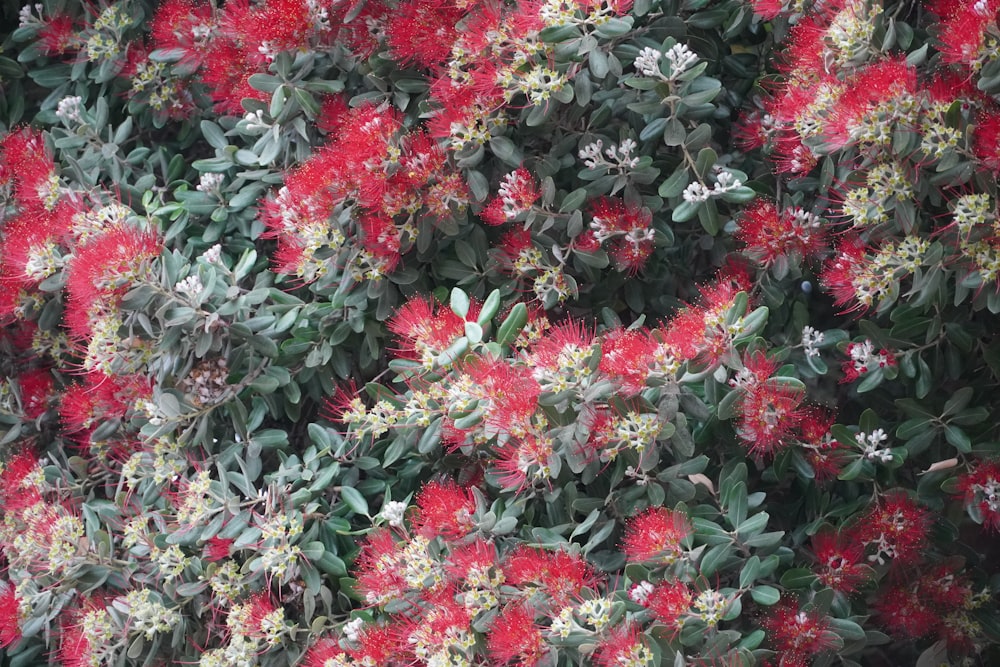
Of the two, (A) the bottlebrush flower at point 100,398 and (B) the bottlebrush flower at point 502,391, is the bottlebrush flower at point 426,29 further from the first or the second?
(A) the bottlebrush flower at point 100,398

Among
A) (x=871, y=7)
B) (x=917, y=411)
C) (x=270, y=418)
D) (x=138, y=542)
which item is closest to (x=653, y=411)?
(x=917, y=411)

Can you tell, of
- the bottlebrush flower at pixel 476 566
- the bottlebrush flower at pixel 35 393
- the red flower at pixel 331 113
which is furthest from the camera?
the bottlebrush flower at pixel 35 393

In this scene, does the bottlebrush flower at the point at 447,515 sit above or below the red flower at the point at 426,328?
below

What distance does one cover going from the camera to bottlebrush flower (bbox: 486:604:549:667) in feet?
6.46

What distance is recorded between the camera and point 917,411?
2.26 meters

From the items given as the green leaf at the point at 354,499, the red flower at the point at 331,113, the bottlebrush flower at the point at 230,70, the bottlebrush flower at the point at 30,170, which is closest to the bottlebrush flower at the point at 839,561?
the green leaf at the point at 354,499

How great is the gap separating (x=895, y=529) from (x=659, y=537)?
0.58 meters

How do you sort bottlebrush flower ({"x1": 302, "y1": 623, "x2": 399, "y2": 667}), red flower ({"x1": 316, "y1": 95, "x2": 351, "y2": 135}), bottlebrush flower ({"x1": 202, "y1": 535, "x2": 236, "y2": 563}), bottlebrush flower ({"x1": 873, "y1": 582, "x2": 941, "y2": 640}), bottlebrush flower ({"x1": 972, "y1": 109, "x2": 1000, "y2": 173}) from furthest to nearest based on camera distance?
red flower ({"x1": 316, "y1": 95, "x2": 351, "y2": 135}) → bottlebrush flower ({"x1": 202, "y1": 535, "x2": 236, "y2": 563}) → bottlebrush flower ({"x1": 873, "y1": 582, "x2": 941, "y2": 640}) → bottlebrush flower ({"x1": 302, "y1": 623, "x2": 399, "y2": 667}) → bottlebrush flower ({"x1": 972, "y1": 109, "x2": 1000, "y2": 173})

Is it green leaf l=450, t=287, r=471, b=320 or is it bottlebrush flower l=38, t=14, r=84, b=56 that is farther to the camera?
bottlebrush flower l=38, t=14, r=84, b=56

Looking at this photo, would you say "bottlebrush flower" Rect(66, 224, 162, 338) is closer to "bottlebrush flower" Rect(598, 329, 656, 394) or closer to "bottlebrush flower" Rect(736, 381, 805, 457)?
"bottlebrush flower" Rect(598, 329, 656, 394)

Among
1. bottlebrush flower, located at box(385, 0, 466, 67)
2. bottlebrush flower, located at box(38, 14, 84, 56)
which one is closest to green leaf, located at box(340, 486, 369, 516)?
bottlebrush flower, located at box(385, 0, 466, 67)

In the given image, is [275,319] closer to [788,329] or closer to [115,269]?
[115,269]

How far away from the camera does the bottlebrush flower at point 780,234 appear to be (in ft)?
7.45

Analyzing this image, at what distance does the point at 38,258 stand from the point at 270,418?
74 cm
